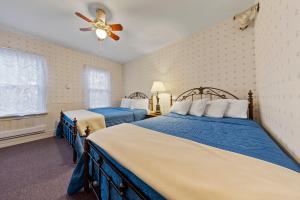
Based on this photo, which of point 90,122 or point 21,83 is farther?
point 21,83

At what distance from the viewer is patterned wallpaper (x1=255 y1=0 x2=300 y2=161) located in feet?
2.99

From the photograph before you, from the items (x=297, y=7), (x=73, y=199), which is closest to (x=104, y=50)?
(x=73, y=199)

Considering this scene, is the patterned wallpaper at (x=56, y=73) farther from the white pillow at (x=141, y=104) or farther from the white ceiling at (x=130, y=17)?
the white pillow at (x=141, y=104)

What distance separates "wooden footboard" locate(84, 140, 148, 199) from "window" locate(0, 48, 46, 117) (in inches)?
111

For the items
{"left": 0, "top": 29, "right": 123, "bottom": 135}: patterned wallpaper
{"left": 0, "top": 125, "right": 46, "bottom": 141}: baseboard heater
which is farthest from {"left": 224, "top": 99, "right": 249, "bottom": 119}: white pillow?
{"left": 0, "top": 125, "right": 46, "bottom": 141}: baseboard heater

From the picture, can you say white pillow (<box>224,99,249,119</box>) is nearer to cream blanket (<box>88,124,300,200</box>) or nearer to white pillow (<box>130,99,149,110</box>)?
cream blanket (<box>88,124,300,200</box>)

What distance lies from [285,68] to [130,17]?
2382 mm

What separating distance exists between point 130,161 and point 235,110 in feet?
6.50

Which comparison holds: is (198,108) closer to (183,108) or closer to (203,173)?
(183,108)

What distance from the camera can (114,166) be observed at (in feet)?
2.95

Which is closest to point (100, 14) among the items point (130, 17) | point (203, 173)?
point (130, 17)

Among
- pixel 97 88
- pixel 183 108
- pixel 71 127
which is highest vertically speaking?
pixel 97 88

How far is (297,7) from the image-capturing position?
0.89 meters

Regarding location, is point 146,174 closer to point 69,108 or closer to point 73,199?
point 73,199
